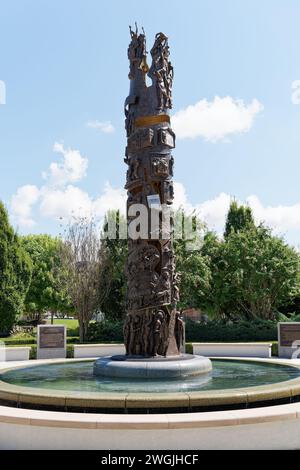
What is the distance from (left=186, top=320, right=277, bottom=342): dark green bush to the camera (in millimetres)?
29869

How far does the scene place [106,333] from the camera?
32.2 meters

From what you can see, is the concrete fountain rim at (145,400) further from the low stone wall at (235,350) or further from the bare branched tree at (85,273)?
the bare branched tree at (85,273)

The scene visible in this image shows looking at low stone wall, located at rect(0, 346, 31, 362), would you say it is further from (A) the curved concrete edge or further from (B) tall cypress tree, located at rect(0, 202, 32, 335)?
(B) tall cypress tree, located at rect(0, 202, 32, 335)

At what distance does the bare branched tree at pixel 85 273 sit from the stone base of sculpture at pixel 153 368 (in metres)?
20.7

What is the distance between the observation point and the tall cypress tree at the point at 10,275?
36281 mm

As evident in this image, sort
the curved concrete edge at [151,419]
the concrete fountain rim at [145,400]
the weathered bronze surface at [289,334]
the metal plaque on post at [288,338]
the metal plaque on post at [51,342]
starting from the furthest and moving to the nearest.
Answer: the metal plaque on post at [51,342], the weathered bronze surface at [289,334], the metal plaque on post at [288,338], the concrete fountain rim at [145,400], the curved concrete edge at [151,419]

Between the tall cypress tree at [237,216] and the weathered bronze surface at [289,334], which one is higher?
the tall cypress tree at [237,216]

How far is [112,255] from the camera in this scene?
1398 inches

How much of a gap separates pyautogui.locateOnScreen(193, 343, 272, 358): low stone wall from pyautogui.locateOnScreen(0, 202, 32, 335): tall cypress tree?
19072mm

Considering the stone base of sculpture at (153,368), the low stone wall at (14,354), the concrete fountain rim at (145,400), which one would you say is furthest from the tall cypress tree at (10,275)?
the concrete fountain rim at (145,400)

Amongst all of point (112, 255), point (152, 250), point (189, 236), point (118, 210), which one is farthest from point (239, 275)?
point (152, 250)

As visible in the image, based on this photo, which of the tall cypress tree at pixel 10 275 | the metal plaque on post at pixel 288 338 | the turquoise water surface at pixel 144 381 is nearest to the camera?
the turquoise water surface at pixel 144 381

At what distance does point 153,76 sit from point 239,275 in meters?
21.3

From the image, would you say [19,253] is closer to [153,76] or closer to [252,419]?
[153,76]
